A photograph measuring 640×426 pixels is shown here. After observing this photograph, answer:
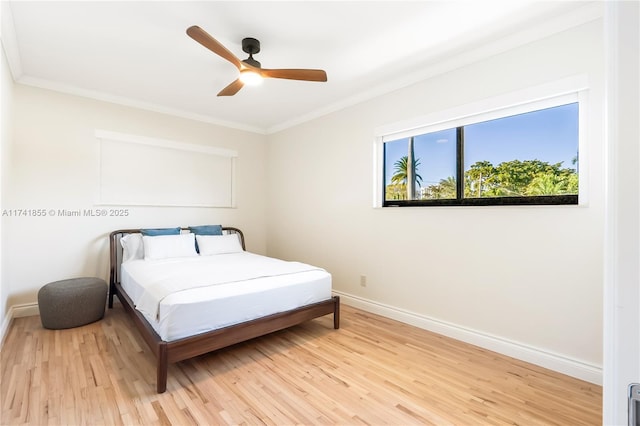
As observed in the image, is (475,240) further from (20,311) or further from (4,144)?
(20,311)

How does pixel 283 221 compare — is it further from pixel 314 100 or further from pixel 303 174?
pixel 314 100

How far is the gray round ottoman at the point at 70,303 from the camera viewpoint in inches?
117

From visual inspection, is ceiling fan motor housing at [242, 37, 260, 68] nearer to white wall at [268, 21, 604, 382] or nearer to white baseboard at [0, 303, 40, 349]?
white wall at [268, 21, 604, 382]

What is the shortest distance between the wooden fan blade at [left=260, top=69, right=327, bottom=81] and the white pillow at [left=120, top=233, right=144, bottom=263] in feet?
8.50

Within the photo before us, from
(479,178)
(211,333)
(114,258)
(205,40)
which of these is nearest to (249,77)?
(205,40)

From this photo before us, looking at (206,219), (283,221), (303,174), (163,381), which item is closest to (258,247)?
(283,221)

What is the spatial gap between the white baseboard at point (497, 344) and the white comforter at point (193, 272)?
3.47 feet

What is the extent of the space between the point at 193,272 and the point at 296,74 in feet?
6.62

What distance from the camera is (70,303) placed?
3033 mm

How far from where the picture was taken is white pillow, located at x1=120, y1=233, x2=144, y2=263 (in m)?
3.67

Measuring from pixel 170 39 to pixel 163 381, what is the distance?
2.64 m

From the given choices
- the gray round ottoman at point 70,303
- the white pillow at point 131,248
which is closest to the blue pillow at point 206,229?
the white pillow at point 131,248

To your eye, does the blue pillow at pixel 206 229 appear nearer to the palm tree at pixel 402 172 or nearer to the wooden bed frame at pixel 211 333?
the wooden bed frame at pixel 211 333

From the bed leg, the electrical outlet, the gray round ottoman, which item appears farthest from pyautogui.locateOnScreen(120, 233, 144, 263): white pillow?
the electrical outlet
